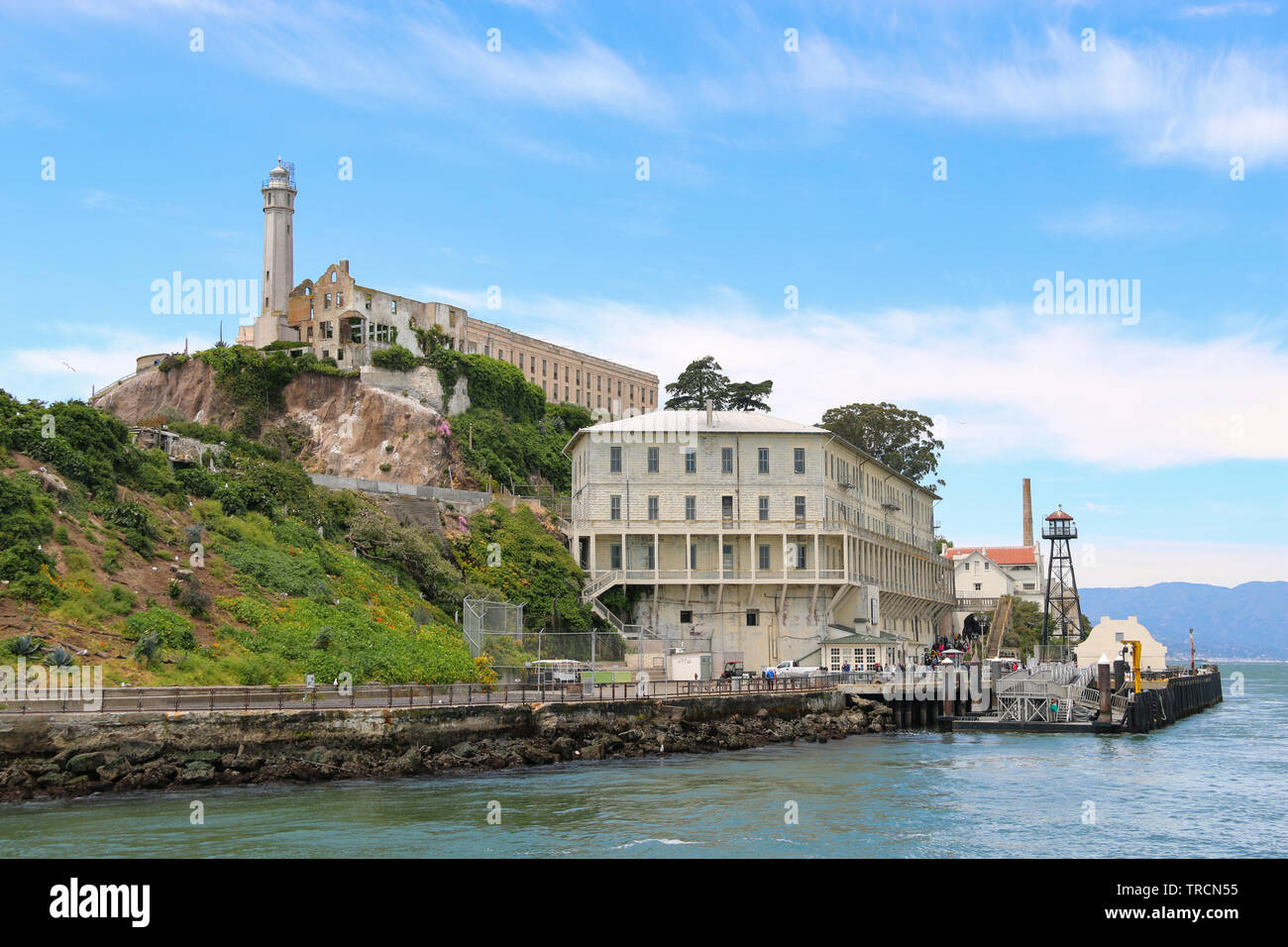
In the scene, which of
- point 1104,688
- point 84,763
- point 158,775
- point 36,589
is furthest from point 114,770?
point 1104,688

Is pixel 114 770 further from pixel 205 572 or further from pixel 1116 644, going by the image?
pixel 1116 644

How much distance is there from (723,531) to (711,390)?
33960 millimetres

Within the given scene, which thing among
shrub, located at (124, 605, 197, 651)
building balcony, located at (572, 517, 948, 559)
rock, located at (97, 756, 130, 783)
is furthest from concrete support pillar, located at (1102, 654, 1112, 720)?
rock, located at (97, 756, 130, 783)

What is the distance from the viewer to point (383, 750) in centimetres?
3244

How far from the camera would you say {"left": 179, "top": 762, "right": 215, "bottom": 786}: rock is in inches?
1131

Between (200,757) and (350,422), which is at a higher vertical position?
(350,422)

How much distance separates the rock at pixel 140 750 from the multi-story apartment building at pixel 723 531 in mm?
32261

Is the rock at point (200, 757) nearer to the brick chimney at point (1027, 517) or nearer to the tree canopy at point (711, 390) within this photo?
the tree canopy at point (711, 390)

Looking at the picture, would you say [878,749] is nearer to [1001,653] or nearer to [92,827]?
[92,827]

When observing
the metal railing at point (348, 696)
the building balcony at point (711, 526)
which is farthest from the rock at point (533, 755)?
the building balcony at point (711, 526)
